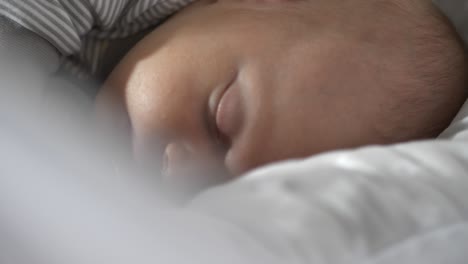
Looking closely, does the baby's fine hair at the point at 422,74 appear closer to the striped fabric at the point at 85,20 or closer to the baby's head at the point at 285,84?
the baby's head at the point at 285,84

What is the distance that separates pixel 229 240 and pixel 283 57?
0.40 m

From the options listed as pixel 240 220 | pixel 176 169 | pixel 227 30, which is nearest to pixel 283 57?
pixel 227 30

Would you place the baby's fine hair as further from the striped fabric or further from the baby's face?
the striped fabric

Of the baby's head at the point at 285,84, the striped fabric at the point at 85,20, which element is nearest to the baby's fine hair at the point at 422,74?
the baby's head at the point at 285,84

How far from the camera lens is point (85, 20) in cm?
83

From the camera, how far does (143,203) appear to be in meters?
0.43

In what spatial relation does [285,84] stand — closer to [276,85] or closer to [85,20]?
[276,85]

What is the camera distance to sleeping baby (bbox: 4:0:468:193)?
2.39 ft

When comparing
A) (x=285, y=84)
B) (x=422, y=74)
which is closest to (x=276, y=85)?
(x=285, y=84)

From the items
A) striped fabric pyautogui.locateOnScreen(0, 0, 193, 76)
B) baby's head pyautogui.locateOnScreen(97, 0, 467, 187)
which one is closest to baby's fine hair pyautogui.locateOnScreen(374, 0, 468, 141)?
baby's head pyautogui.locateOnScreen(97, 0, 467, 187)

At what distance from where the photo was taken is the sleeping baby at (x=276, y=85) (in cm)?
73

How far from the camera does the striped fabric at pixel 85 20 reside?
2.52 ft

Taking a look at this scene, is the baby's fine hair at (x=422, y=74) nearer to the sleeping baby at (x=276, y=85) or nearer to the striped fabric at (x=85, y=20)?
the sleeping baby at (x=276, y=85)

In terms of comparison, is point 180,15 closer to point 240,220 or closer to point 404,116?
point 404,116
